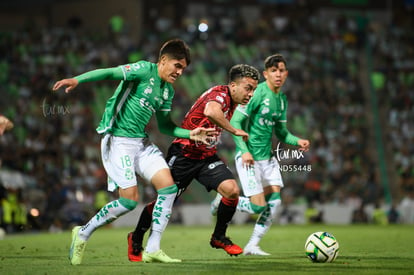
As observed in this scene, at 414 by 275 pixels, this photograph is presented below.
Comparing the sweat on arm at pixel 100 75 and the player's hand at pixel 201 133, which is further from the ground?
the sweat on arm at pixel 100 75

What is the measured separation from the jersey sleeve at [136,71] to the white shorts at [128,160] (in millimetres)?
715

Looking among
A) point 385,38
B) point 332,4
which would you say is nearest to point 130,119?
point 385,38

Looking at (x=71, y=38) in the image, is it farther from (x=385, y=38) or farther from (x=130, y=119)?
(x=130, y=119)

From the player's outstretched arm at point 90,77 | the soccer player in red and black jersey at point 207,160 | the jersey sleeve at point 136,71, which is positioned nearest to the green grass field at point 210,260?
the soccer player in red and black jersey at point 207,160

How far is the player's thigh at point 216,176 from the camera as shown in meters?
8.93

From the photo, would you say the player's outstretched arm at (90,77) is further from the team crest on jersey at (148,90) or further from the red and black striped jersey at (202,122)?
the red and black striped jersey at (202,122)

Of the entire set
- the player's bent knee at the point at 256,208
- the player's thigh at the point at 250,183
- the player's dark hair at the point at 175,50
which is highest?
the player's dark hair at the point at 175,50

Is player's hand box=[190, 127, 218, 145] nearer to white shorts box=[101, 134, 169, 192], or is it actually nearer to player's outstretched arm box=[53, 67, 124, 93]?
white shorts box=[101, 134, 169, 192]

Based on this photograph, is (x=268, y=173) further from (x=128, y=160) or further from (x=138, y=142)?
(x=128, y=160)

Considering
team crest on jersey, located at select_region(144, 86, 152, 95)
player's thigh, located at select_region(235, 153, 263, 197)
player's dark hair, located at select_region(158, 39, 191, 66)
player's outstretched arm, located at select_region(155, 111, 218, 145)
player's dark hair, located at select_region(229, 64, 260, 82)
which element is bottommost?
player's thigh, located at select_region(235, 153, 263, 197)

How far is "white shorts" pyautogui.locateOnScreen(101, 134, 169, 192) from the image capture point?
8281 mm

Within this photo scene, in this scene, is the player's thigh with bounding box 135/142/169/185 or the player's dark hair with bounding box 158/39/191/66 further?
the player's dark hair with bounding box 158/39/191/66

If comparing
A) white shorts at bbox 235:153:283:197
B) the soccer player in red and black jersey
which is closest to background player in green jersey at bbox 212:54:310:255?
white shorts at bbox 235:153:283:197

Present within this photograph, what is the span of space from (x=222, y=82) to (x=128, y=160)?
18.0 m
